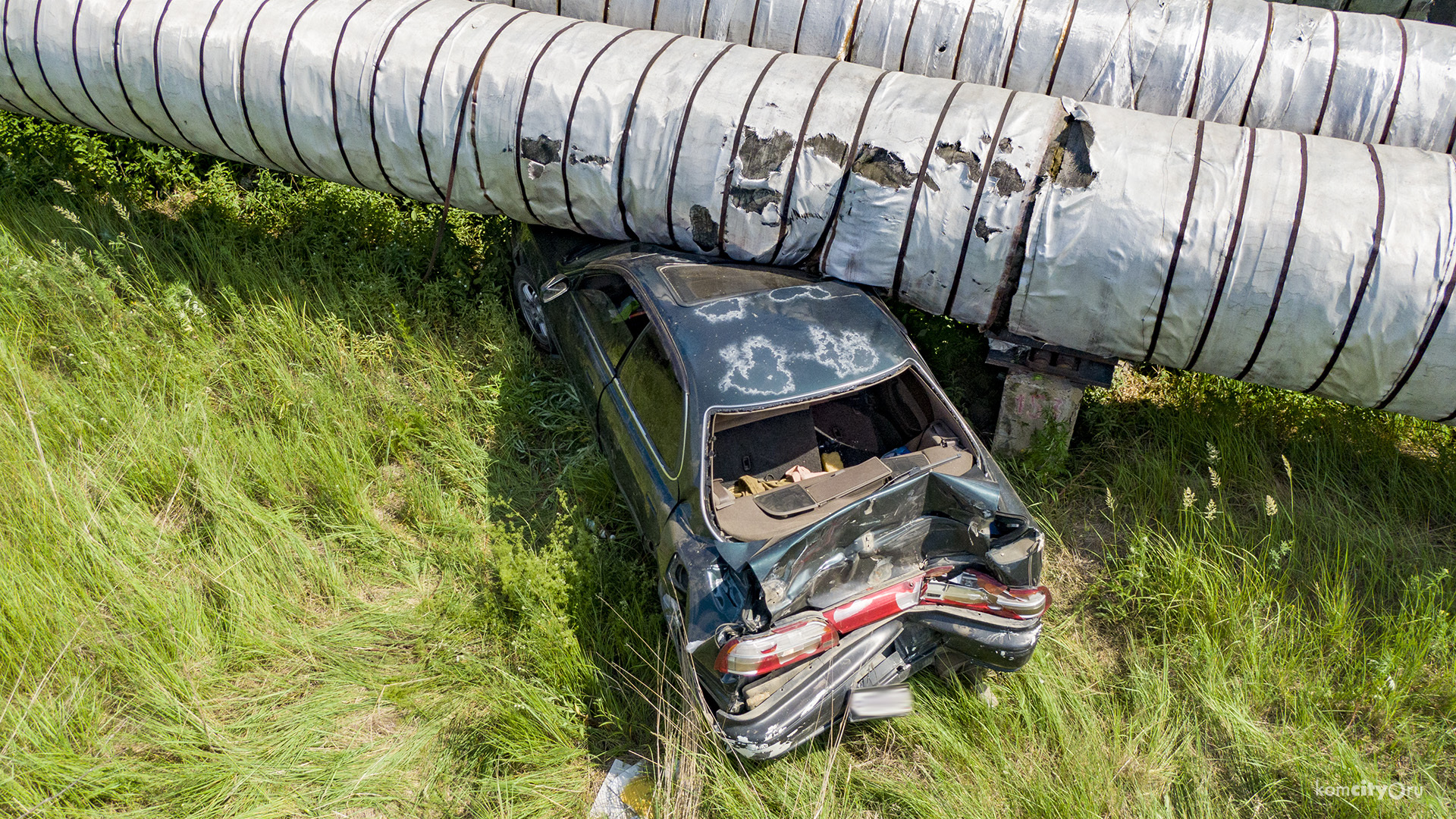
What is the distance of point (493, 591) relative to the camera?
4.21 m

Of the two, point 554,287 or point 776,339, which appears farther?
point 554,287

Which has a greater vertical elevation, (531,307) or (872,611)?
(531,307)

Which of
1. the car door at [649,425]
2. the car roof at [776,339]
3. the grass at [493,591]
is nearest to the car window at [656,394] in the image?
the car door at [649,425]

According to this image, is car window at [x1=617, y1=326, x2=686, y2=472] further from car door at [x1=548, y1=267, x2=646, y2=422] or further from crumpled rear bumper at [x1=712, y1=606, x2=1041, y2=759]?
crumpled rear bumper at [x1=712, y1=606, x2=1041, y2=759]

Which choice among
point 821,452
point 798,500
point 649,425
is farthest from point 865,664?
point 649,425

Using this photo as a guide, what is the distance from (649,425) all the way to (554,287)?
4.55 ft

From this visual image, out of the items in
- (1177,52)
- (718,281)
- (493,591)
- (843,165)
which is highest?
(1177,52)

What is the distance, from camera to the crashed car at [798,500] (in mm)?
3320

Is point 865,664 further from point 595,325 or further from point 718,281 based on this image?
point 595,325

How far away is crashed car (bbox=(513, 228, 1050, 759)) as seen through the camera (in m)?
3.32

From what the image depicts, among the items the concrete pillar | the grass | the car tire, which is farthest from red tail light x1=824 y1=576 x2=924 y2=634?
the car tire

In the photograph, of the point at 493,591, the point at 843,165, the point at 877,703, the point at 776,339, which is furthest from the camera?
the point at 843,165

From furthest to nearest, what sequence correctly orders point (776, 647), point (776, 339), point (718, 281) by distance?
point (718, 281), point (776, 339), point (776, 647)

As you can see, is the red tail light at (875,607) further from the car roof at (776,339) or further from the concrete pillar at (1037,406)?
the concrete pillar at (1037,406)
